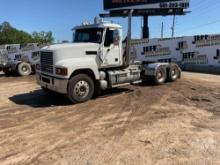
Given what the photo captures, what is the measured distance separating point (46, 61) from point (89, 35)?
193 centimetres

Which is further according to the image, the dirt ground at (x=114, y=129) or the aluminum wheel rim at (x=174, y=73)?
the aluminum wheel rim at (x=174, y=73)

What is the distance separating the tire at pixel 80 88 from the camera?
955 centimetres

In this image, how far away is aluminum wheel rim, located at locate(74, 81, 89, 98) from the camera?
31.8 ft

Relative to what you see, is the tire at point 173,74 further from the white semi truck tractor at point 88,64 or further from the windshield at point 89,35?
the windshield at point 89,35

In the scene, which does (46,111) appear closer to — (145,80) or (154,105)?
(154,105)

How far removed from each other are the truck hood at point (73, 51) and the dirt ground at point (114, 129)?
1600 mm

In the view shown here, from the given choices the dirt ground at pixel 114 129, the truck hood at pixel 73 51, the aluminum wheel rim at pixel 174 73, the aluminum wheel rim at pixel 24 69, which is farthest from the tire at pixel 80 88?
the aluminum wheel rim at pixel 24 69

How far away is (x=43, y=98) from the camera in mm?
10961

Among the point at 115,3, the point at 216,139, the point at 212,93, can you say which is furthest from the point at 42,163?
the point at 115,3

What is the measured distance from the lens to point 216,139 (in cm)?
626

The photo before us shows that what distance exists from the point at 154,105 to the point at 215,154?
4.02 meters

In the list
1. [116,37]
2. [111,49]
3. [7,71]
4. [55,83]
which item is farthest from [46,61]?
[7,71]

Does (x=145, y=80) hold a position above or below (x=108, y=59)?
below

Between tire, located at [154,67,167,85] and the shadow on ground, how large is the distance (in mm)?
1679
